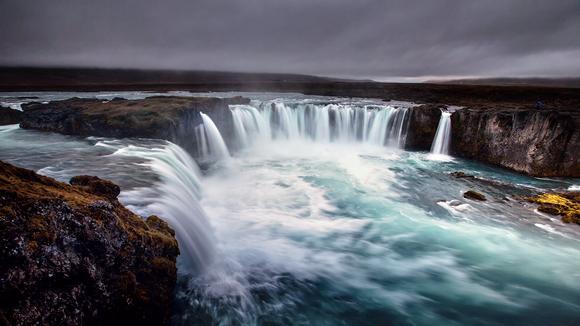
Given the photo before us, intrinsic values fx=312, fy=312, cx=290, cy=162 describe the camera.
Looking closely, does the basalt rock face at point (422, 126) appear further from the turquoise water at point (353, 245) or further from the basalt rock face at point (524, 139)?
the turquoise water at point (353, 245)

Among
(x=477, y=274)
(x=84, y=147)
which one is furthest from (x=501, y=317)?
(x=84, y=147)

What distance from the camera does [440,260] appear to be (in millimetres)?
9242

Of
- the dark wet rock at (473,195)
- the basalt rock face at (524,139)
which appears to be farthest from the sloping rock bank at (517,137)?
the dark wet rock at (473,195)

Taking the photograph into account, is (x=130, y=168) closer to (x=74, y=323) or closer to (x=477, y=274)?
(x=74, y=323)

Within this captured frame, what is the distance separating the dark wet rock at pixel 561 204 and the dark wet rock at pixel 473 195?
1.87m

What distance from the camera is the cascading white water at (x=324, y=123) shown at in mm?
26031

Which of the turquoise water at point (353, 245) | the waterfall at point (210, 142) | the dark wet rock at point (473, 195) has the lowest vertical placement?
the turquoise water at point (353, 245)

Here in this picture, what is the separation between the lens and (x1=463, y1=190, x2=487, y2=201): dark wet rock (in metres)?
13.9

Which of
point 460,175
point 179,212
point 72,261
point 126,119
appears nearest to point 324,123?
point 460,175

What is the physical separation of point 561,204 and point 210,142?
61.1ft

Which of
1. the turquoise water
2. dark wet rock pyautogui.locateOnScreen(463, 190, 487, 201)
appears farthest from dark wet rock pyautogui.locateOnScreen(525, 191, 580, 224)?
dark wet rock pyautogui.locateOnScreen(463, 190, 487, 201)

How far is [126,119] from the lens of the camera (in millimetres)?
17438

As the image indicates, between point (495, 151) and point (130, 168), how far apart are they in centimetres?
2133

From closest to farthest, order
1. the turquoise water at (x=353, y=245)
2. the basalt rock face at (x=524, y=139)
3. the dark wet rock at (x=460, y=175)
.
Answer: the turquoise water at (x=353, y=245) → the basalt rock face at (x=524, y=139) → the dark wet rock at (x=460, y=175)
